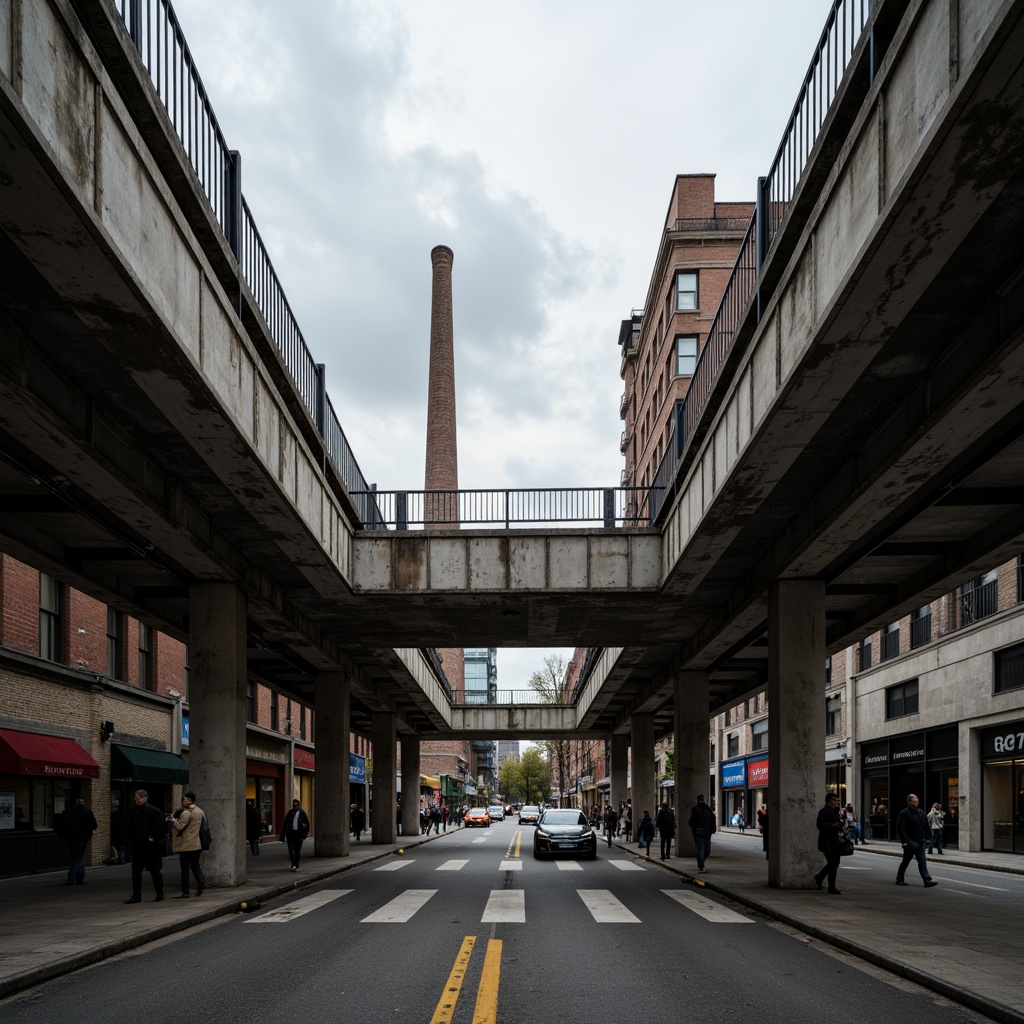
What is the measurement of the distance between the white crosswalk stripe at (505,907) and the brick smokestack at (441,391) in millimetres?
59841

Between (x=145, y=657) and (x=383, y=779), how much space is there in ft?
50.6

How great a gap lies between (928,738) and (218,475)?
106ft

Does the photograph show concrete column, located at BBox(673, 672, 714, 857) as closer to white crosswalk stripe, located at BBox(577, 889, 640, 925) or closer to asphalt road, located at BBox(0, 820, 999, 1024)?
white crosswalk stripe, located at BBox(577, 889, 640, 925)

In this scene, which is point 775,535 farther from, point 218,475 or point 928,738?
point 928,738

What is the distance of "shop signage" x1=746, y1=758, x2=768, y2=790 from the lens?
58125mm

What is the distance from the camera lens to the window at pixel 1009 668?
33000 mm

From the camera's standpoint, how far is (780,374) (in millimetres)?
12188

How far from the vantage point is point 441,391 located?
81688mm

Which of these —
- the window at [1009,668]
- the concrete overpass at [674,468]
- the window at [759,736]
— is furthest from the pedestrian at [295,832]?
the window at [759,736]

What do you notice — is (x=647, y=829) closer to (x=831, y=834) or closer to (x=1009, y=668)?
(x=1009, y=668)

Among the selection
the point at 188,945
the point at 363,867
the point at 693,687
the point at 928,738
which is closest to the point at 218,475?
the point at 188,945

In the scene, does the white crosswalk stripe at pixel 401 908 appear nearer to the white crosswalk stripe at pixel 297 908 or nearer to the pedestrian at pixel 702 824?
the white crosswalk stripe at pixel 297 908

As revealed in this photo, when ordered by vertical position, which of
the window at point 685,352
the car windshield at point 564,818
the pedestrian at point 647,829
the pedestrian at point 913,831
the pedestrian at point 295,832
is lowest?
the pedestrian at point 647,829

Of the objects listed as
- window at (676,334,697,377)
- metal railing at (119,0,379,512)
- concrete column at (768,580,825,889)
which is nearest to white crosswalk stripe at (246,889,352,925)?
metal railing at (119,0,379,512)
